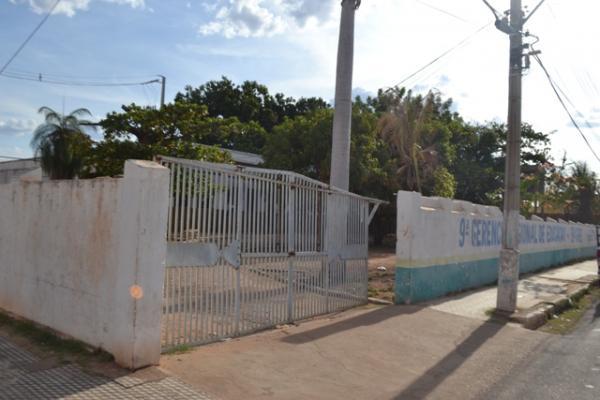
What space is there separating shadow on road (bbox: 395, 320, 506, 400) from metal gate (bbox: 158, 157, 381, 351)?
7.31 feet

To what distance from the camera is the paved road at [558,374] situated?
5656 millimetres

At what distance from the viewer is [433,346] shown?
7410 mm

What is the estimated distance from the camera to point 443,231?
11.3 metres

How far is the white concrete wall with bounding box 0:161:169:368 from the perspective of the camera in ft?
17.0

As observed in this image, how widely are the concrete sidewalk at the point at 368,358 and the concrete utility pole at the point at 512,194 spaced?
889 mm

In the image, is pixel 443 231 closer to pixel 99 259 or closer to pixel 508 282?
pixel 508 282

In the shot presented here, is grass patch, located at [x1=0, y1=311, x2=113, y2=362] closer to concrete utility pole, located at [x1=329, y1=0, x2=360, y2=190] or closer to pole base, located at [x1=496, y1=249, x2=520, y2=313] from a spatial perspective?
pole base, located at [x1=496, y1=249, x2=520, y2=313]

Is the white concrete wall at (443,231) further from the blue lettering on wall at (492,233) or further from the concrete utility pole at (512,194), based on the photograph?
the concrete utility pole at (512,194)

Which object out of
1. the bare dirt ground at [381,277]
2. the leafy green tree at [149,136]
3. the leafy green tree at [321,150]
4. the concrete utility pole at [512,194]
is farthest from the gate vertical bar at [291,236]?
the leafy green tree at [321,150]

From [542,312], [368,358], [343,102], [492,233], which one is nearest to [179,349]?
[368,358]

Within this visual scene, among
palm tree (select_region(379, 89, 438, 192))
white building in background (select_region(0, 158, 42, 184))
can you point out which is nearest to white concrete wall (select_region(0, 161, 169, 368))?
white building in background (select_region(0, 158, 42, 184))

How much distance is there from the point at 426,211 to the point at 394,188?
41.9ft

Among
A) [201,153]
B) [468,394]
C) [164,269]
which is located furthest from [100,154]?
[468,394]

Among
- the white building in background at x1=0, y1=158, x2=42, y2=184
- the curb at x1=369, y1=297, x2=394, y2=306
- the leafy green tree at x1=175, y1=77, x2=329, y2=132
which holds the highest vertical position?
the leafy green tree at x1=175, y1=77, x2=329, y2=132
